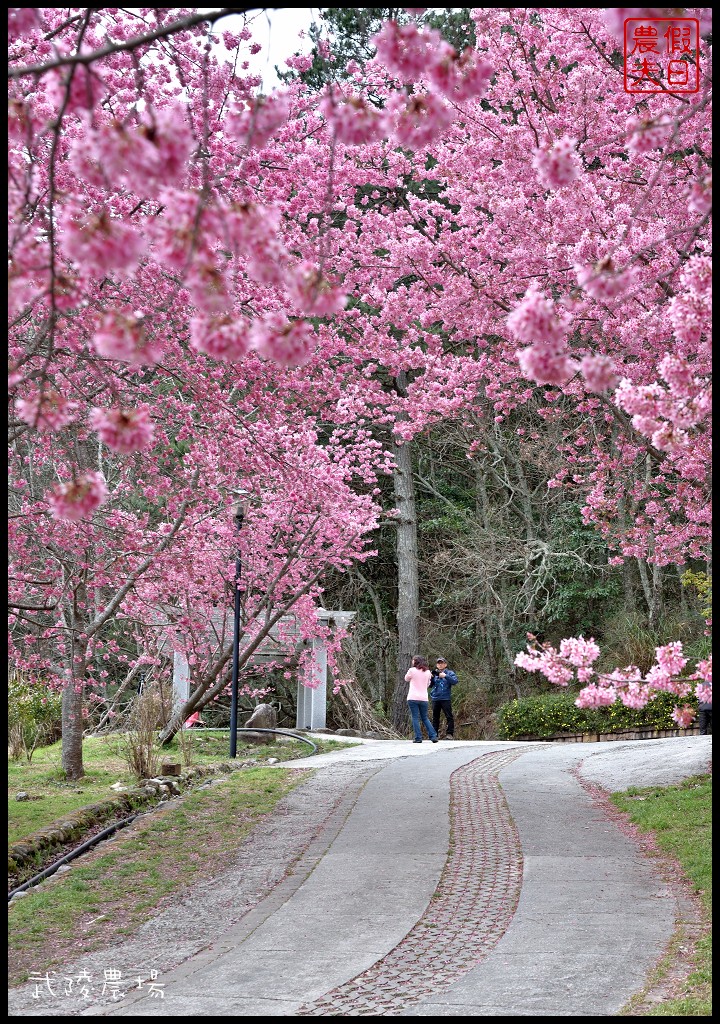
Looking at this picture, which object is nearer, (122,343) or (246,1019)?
(122,343)

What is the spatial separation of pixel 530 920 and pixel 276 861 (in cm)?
263

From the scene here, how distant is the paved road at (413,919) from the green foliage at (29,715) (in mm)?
5285

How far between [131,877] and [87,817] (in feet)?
6.13

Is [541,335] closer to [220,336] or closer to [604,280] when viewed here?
[604,280]

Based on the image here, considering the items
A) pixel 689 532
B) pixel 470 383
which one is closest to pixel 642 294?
pixel 689 532

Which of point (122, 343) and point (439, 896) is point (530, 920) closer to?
point (439, 896)

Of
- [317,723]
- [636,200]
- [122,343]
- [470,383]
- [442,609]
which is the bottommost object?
[317,723]

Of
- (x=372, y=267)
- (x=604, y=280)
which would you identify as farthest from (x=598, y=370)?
(x=372, y=267)

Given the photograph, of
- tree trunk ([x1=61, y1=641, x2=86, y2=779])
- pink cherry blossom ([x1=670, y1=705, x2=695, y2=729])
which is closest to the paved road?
pink cherry blossom ([x1=670, y1=705, x2=695, y2=729])

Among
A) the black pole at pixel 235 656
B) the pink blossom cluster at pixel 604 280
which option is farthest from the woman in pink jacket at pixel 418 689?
the pink blossom cluster at pixel 604 280

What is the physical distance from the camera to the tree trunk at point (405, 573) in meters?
23.1

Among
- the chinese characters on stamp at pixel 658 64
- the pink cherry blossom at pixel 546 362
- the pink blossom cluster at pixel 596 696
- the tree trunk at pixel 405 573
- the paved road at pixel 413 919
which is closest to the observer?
the pink cherry blossom at pixel 546 362

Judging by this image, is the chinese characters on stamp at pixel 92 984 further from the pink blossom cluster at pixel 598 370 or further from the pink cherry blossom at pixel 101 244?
the pink cherry blossom at pixel 101 244

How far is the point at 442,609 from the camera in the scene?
25328mm
